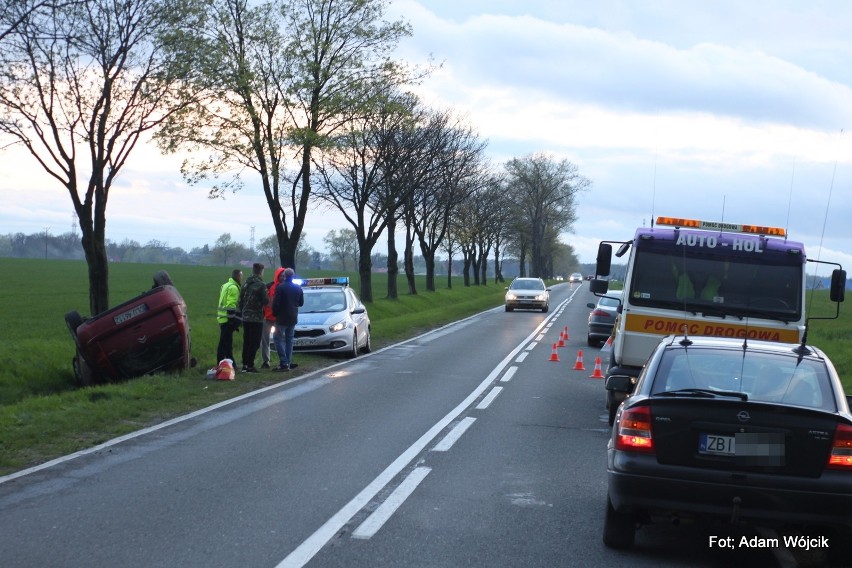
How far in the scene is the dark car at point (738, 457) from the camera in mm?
5559

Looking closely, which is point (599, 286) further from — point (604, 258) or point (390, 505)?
point (390, 505)

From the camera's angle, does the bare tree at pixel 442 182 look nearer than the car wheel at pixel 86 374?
No

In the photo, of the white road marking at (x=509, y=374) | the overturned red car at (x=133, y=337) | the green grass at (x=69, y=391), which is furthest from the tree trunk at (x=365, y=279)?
the overturned red car at (x=133, y=337)

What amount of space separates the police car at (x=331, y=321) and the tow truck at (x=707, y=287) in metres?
8.97

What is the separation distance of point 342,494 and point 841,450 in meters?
3.66

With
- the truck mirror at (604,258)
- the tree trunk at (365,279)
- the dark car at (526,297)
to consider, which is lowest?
the dark car at (526,297)

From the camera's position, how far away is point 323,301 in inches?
854

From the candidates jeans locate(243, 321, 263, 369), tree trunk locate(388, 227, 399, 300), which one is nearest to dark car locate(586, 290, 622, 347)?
jeans locate(243, 321, 263, 369)

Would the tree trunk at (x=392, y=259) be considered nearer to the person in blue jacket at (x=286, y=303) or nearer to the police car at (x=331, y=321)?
the police car at (x=331, y=321)

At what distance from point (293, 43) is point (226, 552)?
25820 millimetres

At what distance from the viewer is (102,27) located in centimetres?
1962

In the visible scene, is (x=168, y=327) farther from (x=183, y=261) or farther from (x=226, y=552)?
(x=183, y=261)

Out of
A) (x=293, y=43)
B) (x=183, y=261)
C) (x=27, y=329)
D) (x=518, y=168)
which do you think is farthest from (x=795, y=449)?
(x=183, y=261)

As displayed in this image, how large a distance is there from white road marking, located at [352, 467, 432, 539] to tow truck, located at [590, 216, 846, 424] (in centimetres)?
409
